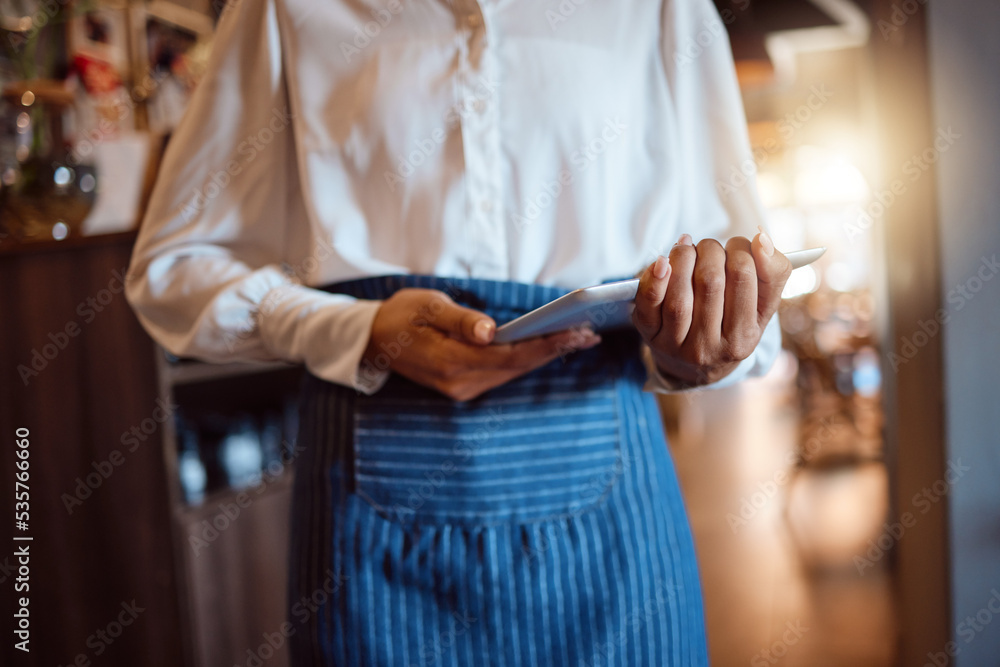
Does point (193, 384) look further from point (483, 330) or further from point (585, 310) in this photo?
point (585, 310)

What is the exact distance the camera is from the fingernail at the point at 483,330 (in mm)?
635

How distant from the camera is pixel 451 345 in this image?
0.67 m

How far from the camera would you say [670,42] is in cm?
79

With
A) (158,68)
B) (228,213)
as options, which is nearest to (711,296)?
(228,213)

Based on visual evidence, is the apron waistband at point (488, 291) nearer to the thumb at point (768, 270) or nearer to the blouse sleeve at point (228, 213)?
the blouse sleeve at point (228, 213)

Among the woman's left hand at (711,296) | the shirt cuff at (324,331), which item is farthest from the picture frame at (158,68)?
the woman's left hand at (711,296)

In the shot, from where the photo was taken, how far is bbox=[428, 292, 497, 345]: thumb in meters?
0.64

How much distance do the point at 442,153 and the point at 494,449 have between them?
1.01 feet

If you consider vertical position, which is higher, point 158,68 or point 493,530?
point 158,68

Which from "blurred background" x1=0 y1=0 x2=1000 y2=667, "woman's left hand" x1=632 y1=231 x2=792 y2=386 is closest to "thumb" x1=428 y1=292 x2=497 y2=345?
"woman's left hand" x1=632 y1=231 x2=792 y2=386

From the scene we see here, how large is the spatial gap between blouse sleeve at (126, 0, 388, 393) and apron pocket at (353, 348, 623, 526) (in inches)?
5.2

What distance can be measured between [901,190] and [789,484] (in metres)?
3.05

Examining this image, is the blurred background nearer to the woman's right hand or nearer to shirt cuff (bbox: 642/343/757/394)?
shirt cuff (bbox: 642/343/757/394)

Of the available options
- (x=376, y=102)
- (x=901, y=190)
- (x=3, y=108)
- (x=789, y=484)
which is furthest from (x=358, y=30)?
(x=789, y=484)
